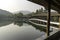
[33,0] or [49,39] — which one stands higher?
[33,0]

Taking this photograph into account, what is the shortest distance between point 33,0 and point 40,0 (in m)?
0.21

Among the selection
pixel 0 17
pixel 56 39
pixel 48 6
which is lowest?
pixel 0 17

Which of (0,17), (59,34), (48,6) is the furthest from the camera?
(0,17)

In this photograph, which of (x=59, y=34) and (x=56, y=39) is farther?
(x=59, y=34)

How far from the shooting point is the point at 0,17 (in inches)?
5758

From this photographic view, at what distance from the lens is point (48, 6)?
523 cm

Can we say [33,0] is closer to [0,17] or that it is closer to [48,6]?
[48,6]

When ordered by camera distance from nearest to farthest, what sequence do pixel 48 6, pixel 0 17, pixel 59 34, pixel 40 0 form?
pixel 40 0 < pixel 48 6 < pixel 59 34 < pixel 0 17

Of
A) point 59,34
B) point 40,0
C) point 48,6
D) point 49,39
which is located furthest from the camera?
point 59,34

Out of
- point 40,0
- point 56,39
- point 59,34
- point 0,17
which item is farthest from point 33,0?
point 0,17

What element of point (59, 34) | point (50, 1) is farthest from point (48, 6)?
point (59, 34)

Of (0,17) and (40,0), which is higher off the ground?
(40,0)

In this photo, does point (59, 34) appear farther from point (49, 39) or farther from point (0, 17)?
point (0, 17)

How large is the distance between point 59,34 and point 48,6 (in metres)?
1.65
